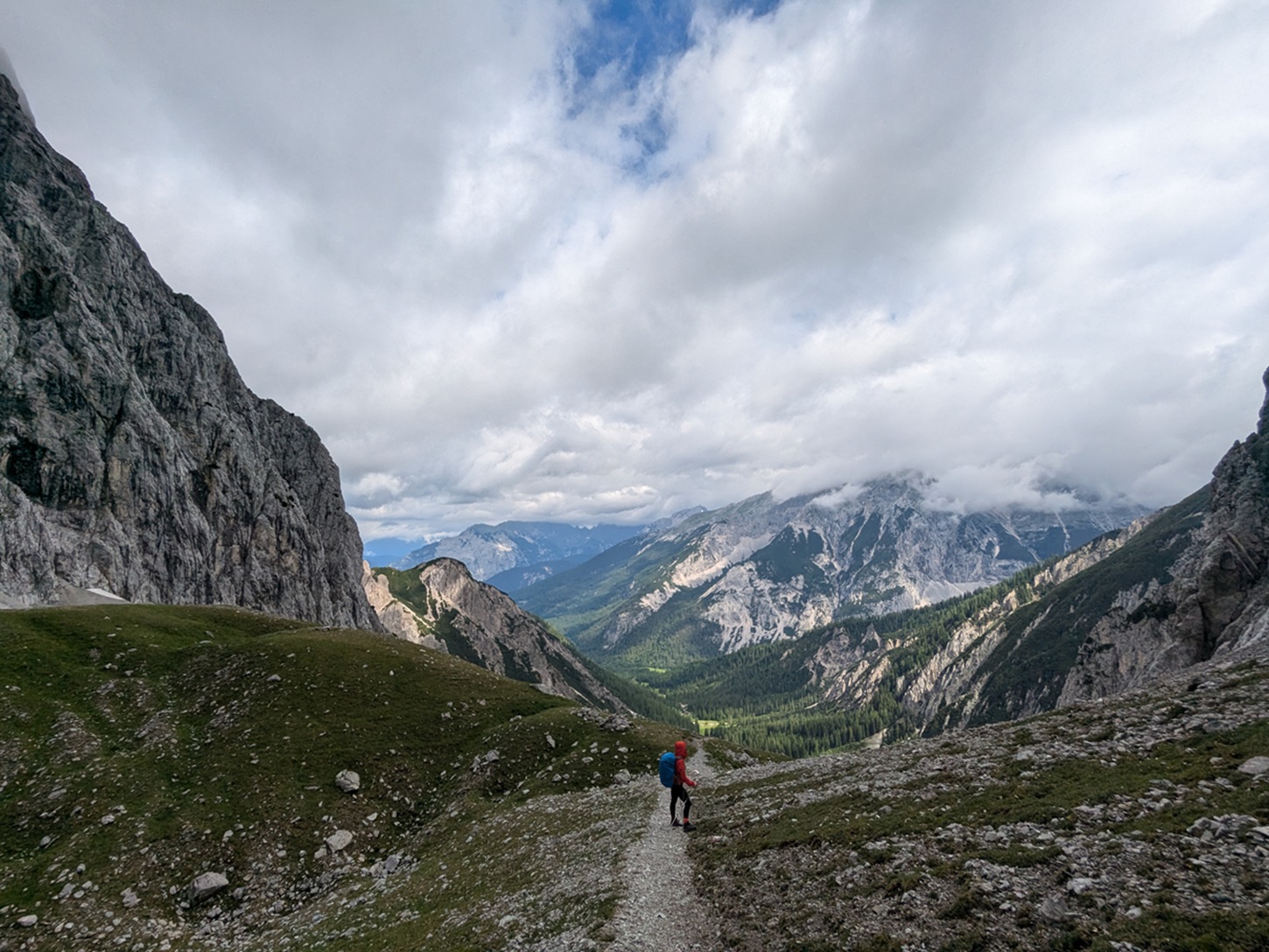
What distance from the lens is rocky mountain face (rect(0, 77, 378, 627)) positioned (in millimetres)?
101938

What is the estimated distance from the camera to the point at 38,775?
32.4 metres

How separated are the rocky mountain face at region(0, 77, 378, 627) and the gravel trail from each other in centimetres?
10534

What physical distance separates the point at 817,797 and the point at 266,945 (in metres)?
26.6

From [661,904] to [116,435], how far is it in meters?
155

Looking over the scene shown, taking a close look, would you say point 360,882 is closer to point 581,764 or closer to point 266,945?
point 266,945

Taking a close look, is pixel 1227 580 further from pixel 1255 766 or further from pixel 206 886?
pixel 206 886

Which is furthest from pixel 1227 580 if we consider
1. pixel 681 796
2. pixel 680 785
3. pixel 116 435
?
pixel 116 435

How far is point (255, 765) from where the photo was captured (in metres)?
36.3

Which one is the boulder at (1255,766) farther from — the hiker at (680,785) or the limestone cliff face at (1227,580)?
the limestone cliff face at (1227,580)

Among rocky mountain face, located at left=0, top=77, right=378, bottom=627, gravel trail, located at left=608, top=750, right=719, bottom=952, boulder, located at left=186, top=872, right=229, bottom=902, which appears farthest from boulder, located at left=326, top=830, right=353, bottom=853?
rocky mountain face, located at left=0, top=77, right=378, bottom=627

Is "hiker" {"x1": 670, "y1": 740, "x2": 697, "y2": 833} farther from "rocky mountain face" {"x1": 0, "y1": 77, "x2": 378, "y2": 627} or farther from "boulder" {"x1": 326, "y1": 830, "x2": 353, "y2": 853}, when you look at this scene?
"rocky mountain face" {"x1": 0, "y1": 77, "x2": 378, "y2": 627}

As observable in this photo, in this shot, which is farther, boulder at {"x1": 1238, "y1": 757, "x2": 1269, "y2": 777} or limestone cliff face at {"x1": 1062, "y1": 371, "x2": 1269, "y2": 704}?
limestone cliff face at {"x1": 1062, "y1": 371, "x2": 1269, "y2": 704}

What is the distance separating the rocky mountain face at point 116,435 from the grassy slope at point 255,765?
58.3m

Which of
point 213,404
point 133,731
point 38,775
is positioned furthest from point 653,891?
point 213,404
